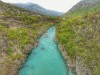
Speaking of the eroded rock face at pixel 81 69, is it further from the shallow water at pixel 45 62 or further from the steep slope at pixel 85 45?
the shallow water at pixel 45 62

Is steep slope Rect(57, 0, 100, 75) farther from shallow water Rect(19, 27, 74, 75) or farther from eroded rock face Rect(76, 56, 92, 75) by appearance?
shallow water Rect(19, 27, 74, 75)

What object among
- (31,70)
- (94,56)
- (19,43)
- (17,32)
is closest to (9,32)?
(17,32)

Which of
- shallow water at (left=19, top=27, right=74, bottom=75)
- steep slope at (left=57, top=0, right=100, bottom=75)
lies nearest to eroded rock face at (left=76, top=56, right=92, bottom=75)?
steep slope at (left=57, top=0, right=100, bottom=75)

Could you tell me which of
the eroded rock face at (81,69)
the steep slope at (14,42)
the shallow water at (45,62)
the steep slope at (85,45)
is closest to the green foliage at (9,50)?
the steep slope at (14,42)

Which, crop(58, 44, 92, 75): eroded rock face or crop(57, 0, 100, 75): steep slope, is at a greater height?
crop(57, 0, 100, 75): steep slope

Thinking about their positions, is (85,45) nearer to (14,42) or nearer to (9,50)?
(9,50)

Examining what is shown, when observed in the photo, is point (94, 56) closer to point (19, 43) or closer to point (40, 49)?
point (40, 49)

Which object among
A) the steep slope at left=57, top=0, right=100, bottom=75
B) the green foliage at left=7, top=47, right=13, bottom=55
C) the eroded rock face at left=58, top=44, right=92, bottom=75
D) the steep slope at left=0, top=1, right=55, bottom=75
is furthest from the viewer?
the green foliage at left=7, top=47, right=13, bottom=55

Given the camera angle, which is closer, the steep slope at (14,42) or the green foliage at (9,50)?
the steep slope at (14,42)

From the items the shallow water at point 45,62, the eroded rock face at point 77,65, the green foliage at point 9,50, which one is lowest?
the shallow water at point 45,62
